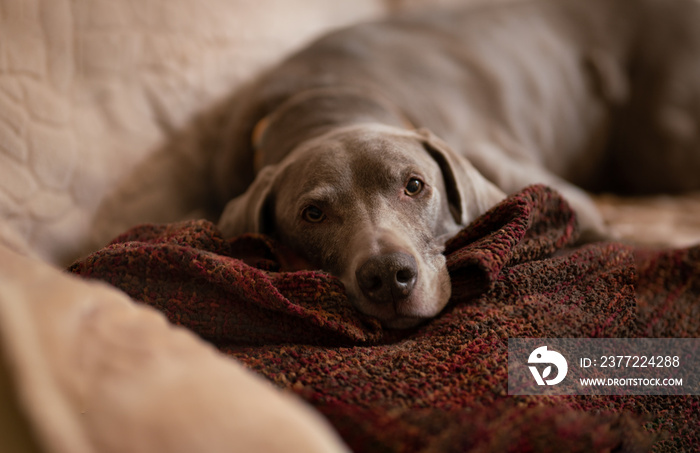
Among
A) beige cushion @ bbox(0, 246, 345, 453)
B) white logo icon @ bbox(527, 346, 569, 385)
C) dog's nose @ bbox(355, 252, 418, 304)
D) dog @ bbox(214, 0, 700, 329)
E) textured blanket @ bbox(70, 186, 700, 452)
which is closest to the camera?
beige cushion @ bbox(0, 246, 345, 453)

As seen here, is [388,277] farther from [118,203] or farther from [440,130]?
[440,130]

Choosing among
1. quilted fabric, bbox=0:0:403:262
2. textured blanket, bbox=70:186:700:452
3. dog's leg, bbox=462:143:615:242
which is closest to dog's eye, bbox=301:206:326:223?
textured blanket, bbox=70:186:700:452

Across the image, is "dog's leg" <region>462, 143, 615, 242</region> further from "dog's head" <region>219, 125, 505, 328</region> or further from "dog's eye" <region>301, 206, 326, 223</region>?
"dog's eye" <region>301, 206, 326, 223</region>

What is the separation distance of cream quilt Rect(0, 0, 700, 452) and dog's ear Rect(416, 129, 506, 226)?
657 mm

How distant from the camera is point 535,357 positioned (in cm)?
110

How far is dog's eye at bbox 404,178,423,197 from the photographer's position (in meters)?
1.57

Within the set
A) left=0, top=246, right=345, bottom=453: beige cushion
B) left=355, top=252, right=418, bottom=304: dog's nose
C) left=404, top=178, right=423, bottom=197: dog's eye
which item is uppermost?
left=0, top=246, right=345, bottom=453: beige cushion

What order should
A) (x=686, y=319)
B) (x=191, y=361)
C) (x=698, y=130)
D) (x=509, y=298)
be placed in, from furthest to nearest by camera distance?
1. (x=698, y=130)
2. (x=686, y=319)
3. (x=509, y=298)
4. (x=191, y=361)

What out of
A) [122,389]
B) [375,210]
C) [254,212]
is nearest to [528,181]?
[375,210]

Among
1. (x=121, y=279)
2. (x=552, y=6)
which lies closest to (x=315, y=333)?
(x=121, y=279)

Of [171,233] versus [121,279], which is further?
[171,233]

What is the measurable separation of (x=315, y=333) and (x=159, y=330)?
17.2 inches

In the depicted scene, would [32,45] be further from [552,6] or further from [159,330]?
[552,6]

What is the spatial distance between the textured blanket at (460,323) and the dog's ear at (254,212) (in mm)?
190
